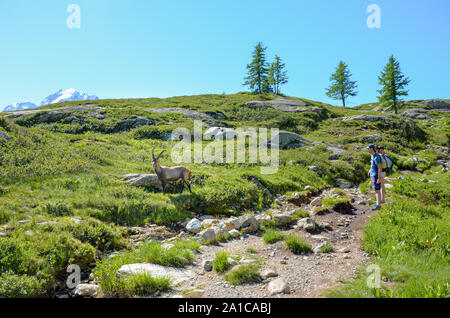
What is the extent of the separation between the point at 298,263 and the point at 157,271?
3.46m

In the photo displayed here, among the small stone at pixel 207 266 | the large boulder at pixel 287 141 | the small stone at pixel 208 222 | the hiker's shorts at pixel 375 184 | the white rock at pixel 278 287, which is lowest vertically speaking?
the small stone at pixel 207 266

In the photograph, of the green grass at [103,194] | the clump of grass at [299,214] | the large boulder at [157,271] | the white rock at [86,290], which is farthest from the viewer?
the clump of grass at [299,214]

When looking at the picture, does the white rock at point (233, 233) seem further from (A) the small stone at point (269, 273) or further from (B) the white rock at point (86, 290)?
(B) the white rock at point (86, 290)

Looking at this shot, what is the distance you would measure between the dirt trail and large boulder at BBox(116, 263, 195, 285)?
0.70 feet

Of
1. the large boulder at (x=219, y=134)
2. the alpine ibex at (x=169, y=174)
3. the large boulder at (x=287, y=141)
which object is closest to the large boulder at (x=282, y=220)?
the alpine ibex at (x=169, y=174)

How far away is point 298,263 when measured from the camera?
595 cm

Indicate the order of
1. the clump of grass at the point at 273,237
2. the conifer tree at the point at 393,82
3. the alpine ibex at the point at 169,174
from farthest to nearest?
the conifer tree at the point at 393,82 → the alpine ibex at the point at 169,174 → the clump of grass at the point at 273,237

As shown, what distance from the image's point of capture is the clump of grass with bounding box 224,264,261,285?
502 centimetres

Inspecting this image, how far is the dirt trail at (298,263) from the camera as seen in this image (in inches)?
184

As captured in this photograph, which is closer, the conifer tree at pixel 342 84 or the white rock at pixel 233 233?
the white rock at pixel 233 233

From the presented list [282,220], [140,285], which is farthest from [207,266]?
[282,220]

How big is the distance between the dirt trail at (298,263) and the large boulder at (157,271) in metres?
0.21

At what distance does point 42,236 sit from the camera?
6273 mm
